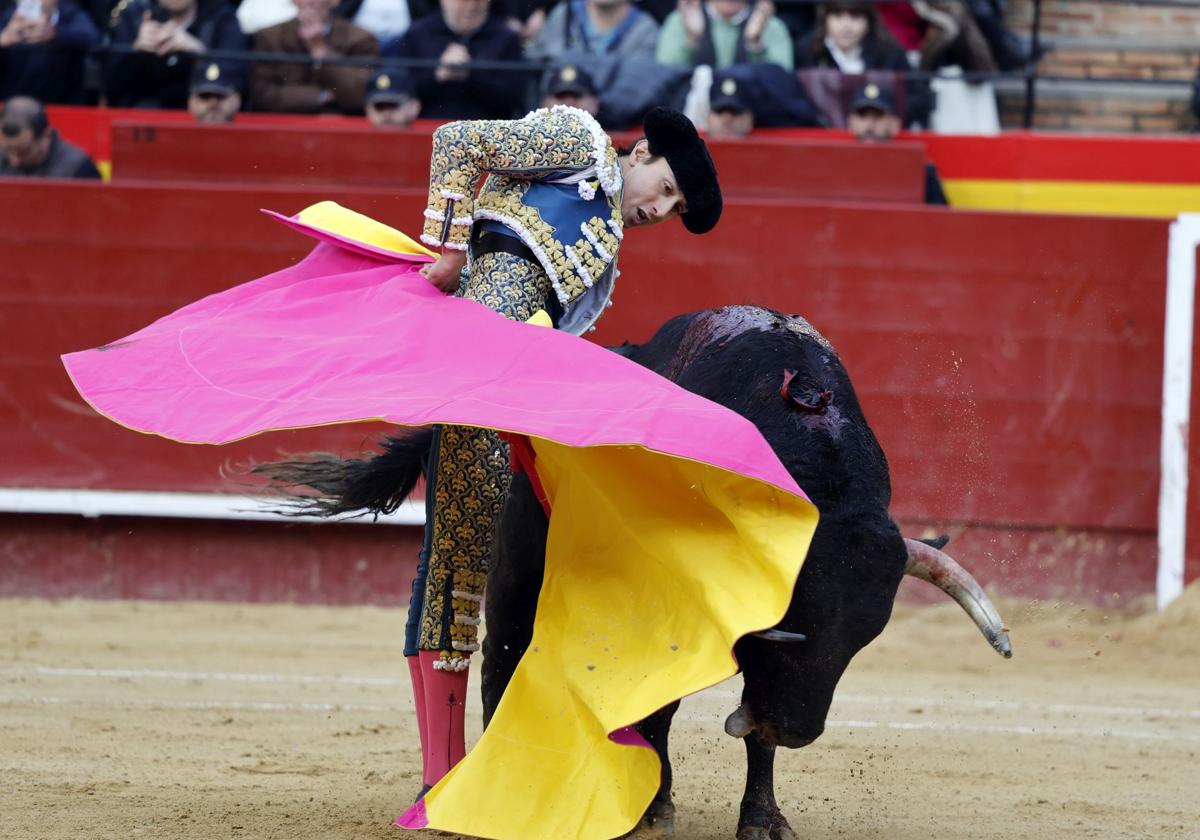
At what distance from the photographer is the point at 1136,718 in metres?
4.94

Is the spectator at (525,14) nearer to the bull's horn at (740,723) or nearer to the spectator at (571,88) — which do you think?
the spectator at (571,88)

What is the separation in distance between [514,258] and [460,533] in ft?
1.58

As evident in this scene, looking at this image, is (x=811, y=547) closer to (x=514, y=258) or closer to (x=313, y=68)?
(x=514, y=258)

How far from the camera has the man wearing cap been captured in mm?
3088

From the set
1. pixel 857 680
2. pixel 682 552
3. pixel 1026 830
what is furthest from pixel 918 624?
pixel 682 552

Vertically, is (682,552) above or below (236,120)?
above

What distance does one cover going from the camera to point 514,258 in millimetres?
3127

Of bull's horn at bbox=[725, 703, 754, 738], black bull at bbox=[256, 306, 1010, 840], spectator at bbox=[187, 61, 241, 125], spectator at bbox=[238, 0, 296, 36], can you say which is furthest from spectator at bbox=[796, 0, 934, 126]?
bull's horn at bbox=[725, 703, 754, 738]

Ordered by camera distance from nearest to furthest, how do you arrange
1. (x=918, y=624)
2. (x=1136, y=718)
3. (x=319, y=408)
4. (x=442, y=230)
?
(x=319, y=408) → (x=442, y=230) → (x=1136, y=718) → (x=918, y=624)

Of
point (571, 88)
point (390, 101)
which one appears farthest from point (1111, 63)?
point (390, 101)

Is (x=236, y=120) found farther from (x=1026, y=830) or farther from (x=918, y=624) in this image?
(x=1026, y=830)

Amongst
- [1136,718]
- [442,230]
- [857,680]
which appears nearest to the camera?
[442,230]

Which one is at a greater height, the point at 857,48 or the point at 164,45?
the point at 857,48

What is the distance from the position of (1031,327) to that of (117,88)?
144 inches
